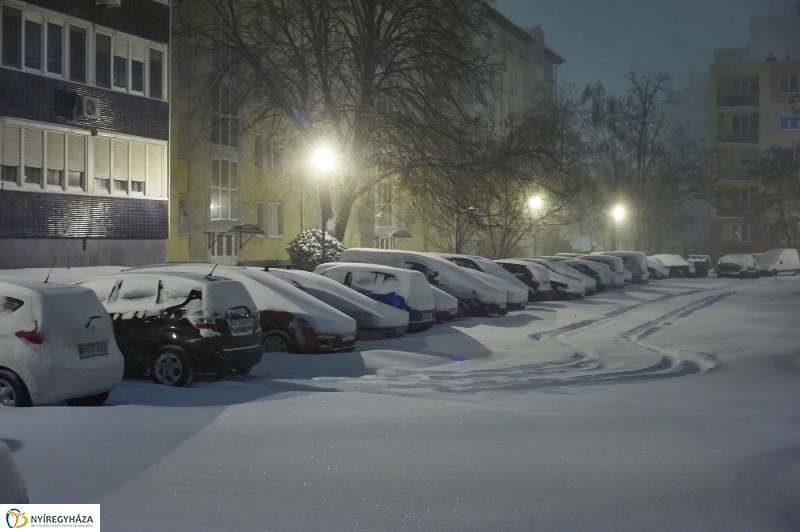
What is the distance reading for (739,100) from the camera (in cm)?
9719

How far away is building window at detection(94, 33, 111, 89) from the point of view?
2981 cm

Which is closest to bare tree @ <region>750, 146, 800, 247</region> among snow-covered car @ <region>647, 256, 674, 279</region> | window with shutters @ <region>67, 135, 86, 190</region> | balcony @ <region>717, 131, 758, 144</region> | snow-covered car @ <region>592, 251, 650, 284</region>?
balcony @ <region>717, 131, 758, 144</region>

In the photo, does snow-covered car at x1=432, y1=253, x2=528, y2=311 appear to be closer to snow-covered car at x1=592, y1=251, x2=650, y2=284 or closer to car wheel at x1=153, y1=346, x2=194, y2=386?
car wheel at x1=153, y1=346, x2=194, y2=386

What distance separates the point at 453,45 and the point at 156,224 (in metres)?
10.3

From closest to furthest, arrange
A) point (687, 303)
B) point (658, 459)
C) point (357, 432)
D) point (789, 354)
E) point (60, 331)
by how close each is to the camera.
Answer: point (658, 459) < point (357, 432) < point (60, 331) < point (789, 354) < point (687, 303)

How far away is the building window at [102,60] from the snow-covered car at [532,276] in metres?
12.5

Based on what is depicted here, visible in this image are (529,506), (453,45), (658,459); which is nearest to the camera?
(529,506)

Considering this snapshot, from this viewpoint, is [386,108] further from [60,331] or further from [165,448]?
[165,448]

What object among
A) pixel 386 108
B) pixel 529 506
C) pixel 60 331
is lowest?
pixel 529 506

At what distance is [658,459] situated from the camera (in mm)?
7953

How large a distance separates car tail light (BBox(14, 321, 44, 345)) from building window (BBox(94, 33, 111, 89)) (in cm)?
2056

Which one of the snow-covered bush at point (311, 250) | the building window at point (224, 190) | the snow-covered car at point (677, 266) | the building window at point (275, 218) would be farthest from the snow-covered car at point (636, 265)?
the snow-covered bush at point (311, 250)

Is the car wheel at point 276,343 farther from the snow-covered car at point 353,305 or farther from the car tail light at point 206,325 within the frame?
the car tail light at point 206,325

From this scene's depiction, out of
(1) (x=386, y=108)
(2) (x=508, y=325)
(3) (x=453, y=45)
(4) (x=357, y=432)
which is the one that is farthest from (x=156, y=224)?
(4) (x=357, y=432)
